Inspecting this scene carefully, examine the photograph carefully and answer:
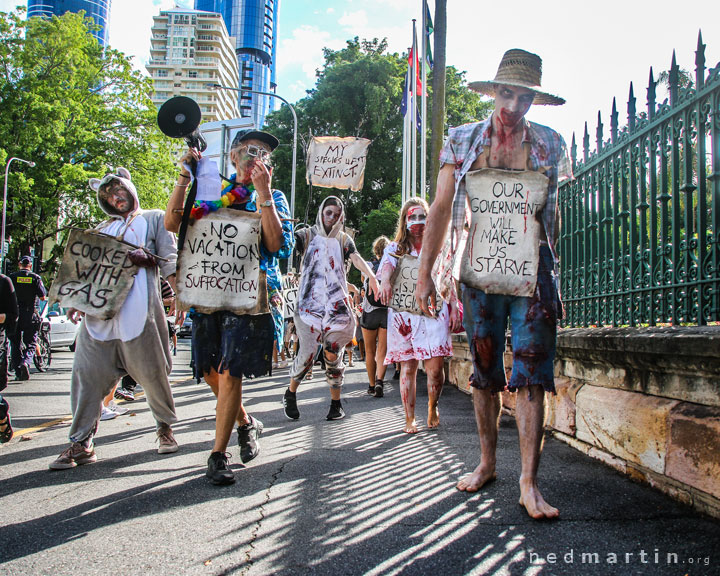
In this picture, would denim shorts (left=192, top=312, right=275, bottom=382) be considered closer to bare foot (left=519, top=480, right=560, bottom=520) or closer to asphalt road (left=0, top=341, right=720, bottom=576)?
asphalt road (left=0, top=341, right=720, bottom=576)

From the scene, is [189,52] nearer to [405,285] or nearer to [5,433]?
[405,285]

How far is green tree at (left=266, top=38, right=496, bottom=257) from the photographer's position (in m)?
33.7

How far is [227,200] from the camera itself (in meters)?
3.86

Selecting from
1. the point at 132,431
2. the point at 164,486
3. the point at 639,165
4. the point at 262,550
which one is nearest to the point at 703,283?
the point at 639,165

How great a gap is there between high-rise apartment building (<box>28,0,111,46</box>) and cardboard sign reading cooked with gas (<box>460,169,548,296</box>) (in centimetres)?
16307

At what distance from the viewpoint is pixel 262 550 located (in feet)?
7.86

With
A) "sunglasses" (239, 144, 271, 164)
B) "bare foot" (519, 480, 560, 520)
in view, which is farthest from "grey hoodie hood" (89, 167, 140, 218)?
"bare foot" (519, 480, 560, 520)

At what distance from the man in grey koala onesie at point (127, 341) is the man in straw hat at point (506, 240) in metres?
1.97

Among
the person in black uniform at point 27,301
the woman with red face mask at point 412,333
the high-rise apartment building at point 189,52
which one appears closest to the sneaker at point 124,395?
the woman with red face mask at point 412,333

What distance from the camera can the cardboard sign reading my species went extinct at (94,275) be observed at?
157 inches

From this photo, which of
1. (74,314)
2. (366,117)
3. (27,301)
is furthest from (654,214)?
(366,117)

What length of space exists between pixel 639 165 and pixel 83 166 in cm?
3097

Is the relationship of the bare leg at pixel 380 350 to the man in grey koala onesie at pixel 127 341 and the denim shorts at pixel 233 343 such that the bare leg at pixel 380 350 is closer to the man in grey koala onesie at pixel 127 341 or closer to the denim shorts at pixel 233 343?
the man in grey koala onesie at pixel 127 341

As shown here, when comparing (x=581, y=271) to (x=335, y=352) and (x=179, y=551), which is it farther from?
(x=179, y=551)
